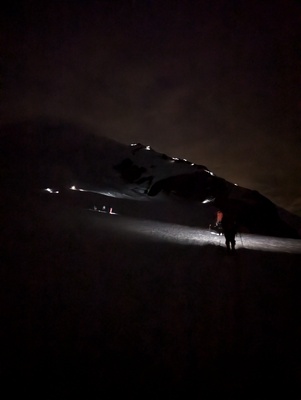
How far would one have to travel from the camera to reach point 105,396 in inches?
71.6

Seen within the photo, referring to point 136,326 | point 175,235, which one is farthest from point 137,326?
point 175,235

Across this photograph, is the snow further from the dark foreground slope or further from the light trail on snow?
the light trail on snow

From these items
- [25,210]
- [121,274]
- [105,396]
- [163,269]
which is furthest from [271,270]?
[25,210]

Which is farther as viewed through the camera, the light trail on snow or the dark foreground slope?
the light trail on snow

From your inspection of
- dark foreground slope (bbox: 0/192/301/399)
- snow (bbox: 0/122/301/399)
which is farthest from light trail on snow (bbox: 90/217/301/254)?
dark foreground slope (bbox: 0/192/301/399)

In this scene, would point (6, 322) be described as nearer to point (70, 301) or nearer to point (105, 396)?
point (70, 301)

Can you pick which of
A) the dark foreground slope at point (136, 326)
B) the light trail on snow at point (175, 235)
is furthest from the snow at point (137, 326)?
the light trail on snow at point (175, 235)

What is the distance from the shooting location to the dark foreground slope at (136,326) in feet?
6.50

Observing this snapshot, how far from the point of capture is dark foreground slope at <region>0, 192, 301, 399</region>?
1982mm

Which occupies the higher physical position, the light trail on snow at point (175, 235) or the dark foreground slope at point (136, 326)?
the light trail on snow at point (175, 235)

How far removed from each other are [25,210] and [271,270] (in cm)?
652

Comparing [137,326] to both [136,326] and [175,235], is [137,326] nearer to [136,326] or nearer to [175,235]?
[136,326]

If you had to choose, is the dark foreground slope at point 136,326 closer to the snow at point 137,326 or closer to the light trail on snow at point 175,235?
the snow at point 137,326

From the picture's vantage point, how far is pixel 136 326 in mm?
2678
